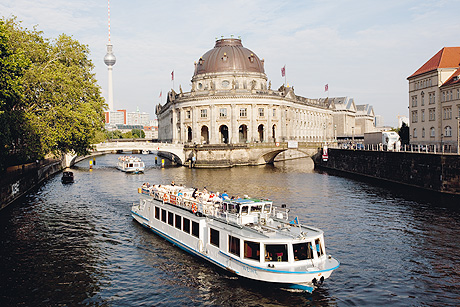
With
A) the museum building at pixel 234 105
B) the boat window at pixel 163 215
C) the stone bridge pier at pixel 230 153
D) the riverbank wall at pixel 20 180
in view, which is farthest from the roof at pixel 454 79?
the riverbank wall at pixel 20 180

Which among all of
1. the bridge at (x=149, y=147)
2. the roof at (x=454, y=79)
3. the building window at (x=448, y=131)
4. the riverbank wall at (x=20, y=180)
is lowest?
the riverbank wall at (x=20, y=180)

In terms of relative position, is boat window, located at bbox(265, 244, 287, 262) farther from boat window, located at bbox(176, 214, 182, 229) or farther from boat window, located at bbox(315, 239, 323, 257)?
boat window, located at bbox(176, 214, 182, 229)

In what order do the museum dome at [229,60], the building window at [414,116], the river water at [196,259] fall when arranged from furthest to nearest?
the museum dome at [229,60]
the building window at [414,116]
the river water at [196,259]

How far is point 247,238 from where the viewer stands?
22422 millimetres

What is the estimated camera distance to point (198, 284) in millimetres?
23375

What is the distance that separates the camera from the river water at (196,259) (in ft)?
70.6

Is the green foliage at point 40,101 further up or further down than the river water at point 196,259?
further up

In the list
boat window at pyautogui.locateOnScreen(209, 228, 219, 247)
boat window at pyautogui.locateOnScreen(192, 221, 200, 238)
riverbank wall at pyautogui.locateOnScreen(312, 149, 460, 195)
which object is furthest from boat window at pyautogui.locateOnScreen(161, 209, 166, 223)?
riverbank wall at pyautogui.locateOnScreen(312, 149, 460, 195)

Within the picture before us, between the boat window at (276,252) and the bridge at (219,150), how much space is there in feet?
250

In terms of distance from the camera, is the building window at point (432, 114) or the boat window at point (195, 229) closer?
the boat window at point (195, 229)

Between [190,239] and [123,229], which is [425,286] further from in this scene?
[123,229]

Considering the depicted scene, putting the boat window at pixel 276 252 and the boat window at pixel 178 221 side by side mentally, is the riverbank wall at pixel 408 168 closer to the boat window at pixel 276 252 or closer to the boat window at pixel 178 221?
the boat window at pixel 276 252

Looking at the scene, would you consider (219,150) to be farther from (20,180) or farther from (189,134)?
(20,180)

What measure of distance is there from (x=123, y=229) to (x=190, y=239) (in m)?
10.1
